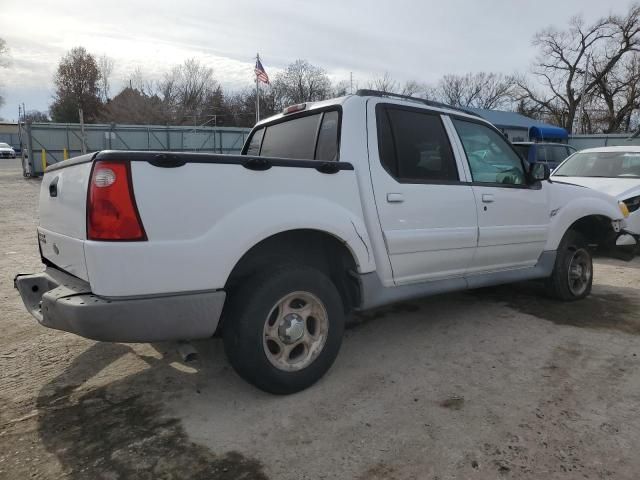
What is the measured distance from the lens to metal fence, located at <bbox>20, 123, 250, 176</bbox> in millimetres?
22312

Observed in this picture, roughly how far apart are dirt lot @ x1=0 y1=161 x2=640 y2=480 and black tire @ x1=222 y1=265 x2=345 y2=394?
0.16 metres

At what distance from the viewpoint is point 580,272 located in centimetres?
510

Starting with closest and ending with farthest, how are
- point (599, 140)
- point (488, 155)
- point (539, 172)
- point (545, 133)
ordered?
1. point (488, 155)
2. point (539, 172)
3. point (599, 140)
4. point (545, 133)

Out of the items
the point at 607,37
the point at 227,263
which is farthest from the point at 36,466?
the point at 607,37

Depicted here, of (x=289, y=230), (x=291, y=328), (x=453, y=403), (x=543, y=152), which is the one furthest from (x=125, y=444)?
(x=543, y=152)

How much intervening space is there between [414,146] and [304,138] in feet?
2.84

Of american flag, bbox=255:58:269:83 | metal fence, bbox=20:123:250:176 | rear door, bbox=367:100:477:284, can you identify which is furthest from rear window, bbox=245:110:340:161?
american flag, bbox=255:58:269:83

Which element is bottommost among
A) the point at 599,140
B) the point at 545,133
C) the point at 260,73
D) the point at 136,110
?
the point at 599,140

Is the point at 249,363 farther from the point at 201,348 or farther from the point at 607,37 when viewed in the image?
the point at 607,37

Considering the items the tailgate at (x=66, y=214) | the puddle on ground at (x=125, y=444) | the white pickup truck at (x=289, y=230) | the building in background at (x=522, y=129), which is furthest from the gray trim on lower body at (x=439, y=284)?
the building in background at (x=522, y=129)

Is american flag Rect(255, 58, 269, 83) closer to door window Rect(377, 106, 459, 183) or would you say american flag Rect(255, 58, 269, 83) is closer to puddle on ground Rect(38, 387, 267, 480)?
door window Rect(377, 106, 459, 183)

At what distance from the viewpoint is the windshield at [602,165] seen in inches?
316

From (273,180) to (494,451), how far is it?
6.26 feet

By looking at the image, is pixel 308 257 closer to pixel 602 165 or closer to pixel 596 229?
pixel 596 229
